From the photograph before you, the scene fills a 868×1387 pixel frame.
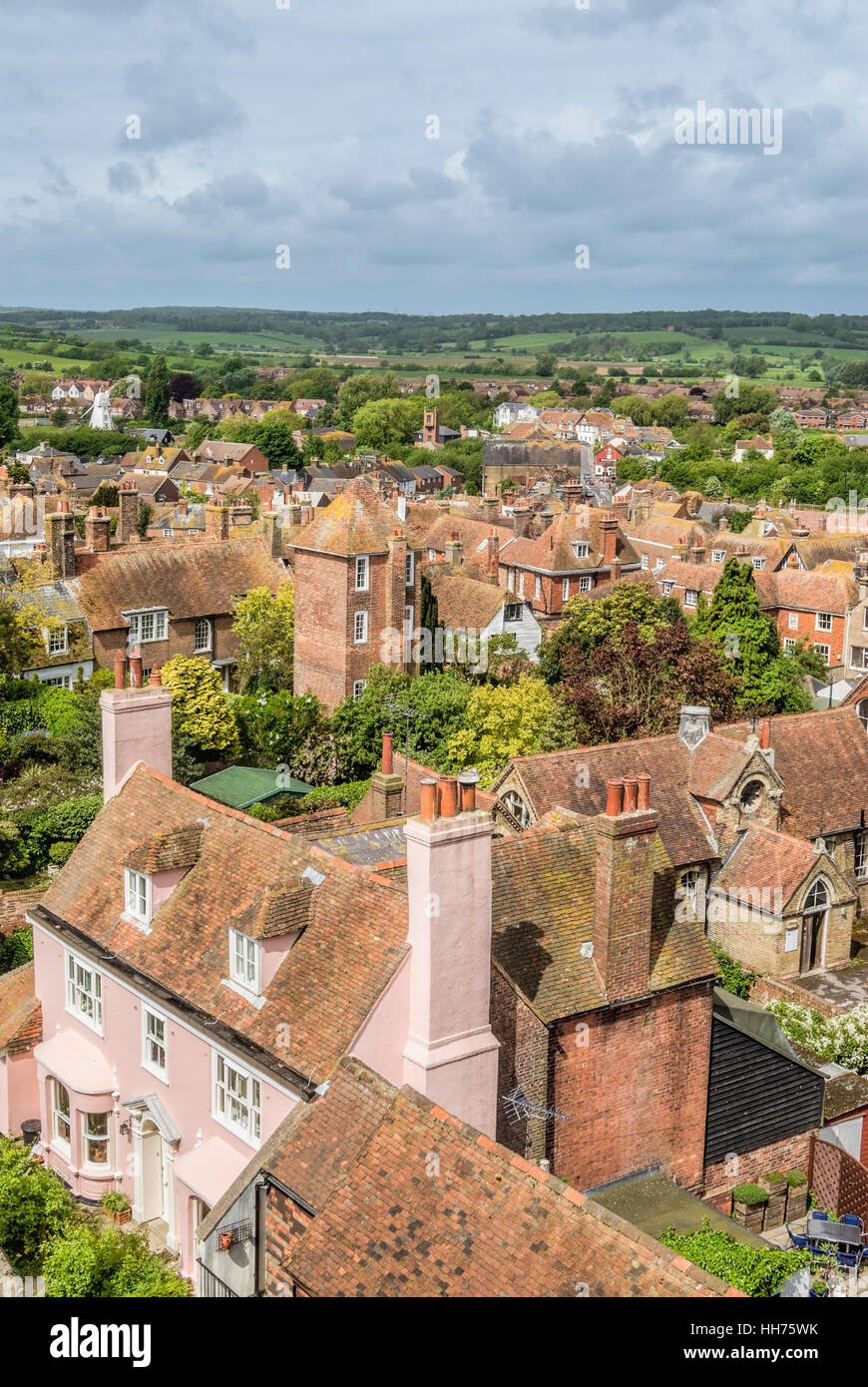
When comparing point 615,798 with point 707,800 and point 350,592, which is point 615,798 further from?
A: point 350,592

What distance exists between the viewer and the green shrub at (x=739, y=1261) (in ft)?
55.0

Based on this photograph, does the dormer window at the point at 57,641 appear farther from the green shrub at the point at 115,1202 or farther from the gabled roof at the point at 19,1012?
the green shrub at the point at 115,1202

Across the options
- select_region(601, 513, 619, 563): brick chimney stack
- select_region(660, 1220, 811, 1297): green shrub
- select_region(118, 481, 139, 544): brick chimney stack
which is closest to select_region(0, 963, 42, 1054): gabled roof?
select_region(660, 1220, 811, 1297): green shrub

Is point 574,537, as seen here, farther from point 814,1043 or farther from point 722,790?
point 814,1043

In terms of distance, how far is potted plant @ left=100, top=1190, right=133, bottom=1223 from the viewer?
20531 mm

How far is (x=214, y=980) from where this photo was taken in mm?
19016

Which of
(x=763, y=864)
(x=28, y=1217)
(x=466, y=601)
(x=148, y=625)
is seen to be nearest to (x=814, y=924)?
(x=763, y=864)

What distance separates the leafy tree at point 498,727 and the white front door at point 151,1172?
24.3 m

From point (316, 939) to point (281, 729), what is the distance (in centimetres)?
3026

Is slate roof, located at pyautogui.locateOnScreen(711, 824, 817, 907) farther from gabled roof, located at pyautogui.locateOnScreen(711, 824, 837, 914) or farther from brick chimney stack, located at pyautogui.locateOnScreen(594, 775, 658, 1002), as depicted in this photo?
brick chimney stack, located at pyautogui.locateOnScreen(594, 775, 658, 1002)

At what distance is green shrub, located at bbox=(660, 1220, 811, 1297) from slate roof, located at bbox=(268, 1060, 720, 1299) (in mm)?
3480

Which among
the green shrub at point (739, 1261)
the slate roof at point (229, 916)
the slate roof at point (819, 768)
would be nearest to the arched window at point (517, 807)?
the slate roof at point (819, 768)

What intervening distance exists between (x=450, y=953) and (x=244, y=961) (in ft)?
12.8

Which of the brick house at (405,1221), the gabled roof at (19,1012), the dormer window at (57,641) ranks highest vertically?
the dormer window at (57,641)
